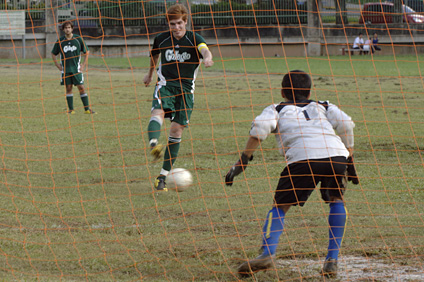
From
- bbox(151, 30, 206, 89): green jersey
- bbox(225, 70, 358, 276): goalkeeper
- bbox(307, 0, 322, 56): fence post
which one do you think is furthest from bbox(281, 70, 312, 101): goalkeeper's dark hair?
bbox(307, 0, 322, 56): fence post

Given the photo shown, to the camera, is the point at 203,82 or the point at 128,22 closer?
the point at 203,82

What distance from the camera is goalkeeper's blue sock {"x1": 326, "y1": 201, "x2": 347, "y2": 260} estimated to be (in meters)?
3.95

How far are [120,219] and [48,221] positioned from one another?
57cm

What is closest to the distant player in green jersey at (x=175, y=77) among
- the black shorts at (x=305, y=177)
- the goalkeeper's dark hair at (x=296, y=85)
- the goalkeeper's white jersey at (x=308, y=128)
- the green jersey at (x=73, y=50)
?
the goalkeeper's dark hair at (x=296, y=85)

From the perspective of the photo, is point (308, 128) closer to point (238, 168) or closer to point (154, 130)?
point (238, 168)

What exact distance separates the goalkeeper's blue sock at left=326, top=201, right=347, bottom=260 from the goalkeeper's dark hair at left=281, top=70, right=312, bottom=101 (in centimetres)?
75

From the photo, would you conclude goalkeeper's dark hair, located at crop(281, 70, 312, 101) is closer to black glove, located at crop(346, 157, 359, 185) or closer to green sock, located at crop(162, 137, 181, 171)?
black glove, located at crop(346, 157, 359, 185)

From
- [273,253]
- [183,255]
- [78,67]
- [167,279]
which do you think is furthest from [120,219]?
[78,67]

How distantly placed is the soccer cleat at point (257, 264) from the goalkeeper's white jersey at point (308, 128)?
0.66 m

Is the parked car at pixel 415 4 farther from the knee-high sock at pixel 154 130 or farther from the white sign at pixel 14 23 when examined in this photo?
the knee-high sock at pixel 154 130

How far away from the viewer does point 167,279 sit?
3.83 m

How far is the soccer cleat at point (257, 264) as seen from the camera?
12.4 ft

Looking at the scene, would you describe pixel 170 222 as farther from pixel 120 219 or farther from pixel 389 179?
pixel 389 179

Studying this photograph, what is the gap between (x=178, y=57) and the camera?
6172mm
